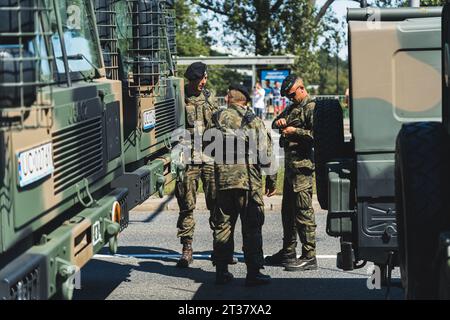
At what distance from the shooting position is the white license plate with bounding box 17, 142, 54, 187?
485cm

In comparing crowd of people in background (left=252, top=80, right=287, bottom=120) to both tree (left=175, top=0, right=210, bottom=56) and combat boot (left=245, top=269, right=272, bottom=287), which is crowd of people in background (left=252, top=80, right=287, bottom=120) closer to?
tree (left=175, top=0, right=210, bottom=56)

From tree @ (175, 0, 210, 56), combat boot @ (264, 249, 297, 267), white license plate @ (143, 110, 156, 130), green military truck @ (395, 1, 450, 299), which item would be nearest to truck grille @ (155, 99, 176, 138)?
white license plate @ (143, 110, 156, 130)

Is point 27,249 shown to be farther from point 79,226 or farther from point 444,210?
point 444,210

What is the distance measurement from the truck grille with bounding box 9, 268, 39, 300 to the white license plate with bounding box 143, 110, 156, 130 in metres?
4.16

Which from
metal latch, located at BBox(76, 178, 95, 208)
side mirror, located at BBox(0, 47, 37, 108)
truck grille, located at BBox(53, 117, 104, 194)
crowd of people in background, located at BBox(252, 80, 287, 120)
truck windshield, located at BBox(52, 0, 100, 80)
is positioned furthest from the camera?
crowd of people in background, located at BBox(252, 80, 287, 120)

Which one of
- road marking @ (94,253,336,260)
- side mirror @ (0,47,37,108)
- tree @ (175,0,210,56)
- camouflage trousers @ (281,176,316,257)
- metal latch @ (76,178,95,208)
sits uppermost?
tree @ (175,0,210,56)

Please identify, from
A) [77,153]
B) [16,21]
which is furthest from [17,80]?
[77,153]

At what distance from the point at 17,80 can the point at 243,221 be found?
4.37m

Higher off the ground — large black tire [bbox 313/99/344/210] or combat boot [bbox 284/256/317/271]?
large black tire [bbox 313/99/344/210]

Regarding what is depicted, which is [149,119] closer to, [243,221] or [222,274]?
[243,221]

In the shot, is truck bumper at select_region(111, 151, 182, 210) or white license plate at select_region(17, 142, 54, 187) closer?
white license plate at select_region(17, 142, 54, 187)

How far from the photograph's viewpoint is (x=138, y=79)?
8805 mm

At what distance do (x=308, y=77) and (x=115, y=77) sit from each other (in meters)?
31.0

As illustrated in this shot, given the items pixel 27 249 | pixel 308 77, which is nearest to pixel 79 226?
pixel 27 249
